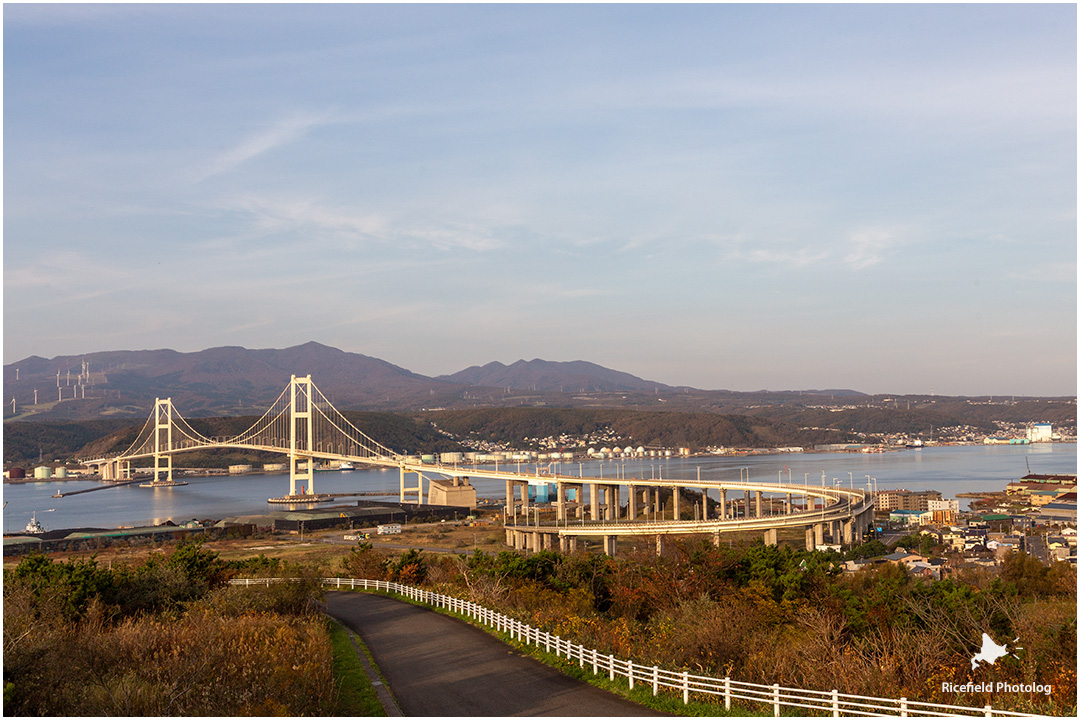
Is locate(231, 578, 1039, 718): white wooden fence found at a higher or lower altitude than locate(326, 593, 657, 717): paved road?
higher

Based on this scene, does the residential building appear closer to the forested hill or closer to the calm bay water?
the calm bay water

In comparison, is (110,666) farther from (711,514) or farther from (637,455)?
(637,455)

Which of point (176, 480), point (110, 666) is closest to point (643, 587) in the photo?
point (110, 666)

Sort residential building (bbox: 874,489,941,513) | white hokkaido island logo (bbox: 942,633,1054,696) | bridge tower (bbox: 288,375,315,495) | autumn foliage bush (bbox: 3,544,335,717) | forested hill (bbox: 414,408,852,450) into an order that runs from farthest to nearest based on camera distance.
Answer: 1. forested hill (bbox: 414,408,852,450)
2. bridge tower (bbox: 288,375,315,495)
3. residential building (bbox: 874,489,941,513)
4. white hokkaido island logo (bbox: 942,633,1054,696)
5. autumn foliage bush (bbox: 3,544,335,717)

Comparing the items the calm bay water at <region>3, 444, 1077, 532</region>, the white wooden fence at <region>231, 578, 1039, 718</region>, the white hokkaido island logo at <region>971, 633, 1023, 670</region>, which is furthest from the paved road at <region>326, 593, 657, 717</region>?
the calm bay water at <region>3, 444, 1077, 532</region>

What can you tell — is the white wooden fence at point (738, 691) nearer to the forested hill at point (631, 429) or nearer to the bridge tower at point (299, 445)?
the bridge tower at point (299, 445)

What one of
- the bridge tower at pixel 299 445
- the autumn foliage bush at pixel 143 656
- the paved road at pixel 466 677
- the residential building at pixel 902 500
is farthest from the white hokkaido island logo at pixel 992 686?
the bridge tower at pixel 299 445

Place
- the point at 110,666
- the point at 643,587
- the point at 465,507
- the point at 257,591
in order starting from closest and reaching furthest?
1. the point at 110,666
2. the point at 257,591
3. the point at 643,587
4. the point at 465,507
